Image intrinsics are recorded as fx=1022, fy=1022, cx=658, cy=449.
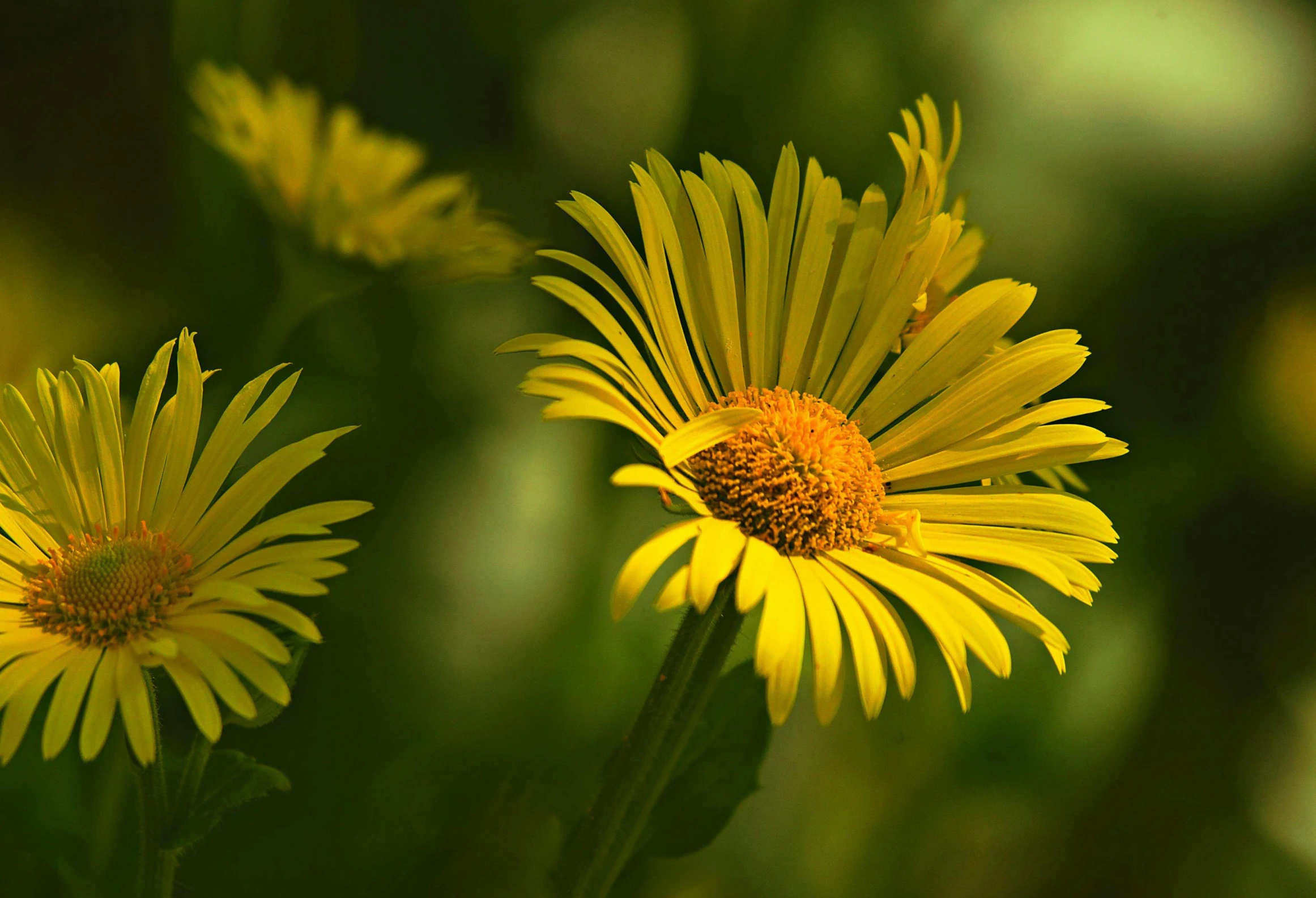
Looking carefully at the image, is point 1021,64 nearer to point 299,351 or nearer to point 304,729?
point 299,351

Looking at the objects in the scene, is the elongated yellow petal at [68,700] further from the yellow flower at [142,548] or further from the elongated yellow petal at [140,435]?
the elongated yellow petal at [140,435]

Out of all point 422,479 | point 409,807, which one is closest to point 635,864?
point 409,807

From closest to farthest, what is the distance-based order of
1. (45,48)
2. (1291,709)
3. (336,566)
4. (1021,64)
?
(336,566) → (45,48) → (1291,709) → (1021,64)

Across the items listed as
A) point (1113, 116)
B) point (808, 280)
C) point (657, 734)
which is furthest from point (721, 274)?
point (1113, 116)

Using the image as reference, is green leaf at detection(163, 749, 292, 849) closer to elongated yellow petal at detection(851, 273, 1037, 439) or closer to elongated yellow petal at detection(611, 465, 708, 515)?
elongated yellow petal at detection(611, 465, 708, 515)

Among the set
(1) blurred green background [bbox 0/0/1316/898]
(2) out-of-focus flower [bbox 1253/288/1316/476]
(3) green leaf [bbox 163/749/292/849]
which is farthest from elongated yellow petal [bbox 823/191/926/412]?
(2) out-of-focus flower [bbox 1253/288/1316/476]

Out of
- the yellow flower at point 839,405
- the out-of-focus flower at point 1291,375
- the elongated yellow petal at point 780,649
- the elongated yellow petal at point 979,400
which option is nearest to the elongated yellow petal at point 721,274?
the yellow flower at point 839,405
